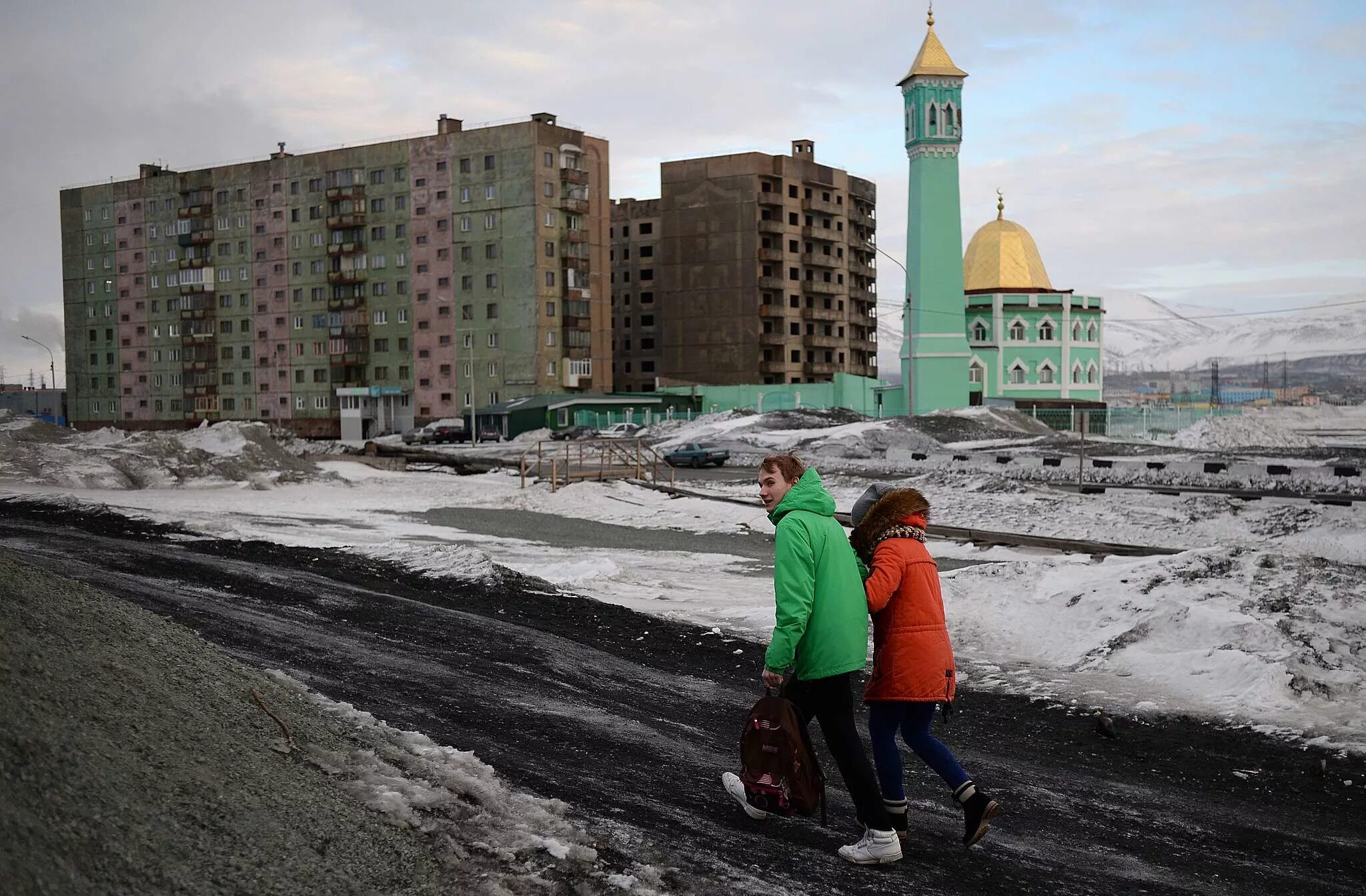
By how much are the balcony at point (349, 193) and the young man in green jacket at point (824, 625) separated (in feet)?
306

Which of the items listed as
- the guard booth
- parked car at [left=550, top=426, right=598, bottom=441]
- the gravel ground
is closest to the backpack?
the gravel ground

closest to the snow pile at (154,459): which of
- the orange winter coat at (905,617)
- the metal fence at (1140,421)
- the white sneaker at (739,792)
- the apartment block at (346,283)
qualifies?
the white sneaker at (739,792)

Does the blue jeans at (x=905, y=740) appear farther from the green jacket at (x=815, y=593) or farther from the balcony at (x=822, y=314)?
the balcony at (x=822, y=314)

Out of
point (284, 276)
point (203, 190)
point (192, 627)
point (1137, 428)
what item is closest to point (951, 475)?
point (192, 627)

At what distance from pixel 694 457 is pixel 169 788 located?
42304 millimetres

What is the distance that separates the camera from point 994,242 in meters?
93.0

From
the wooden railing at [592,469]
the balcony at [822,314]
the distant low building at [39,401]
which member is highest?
the balcony at [822,314]

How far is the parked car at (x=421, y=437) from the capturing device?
73.2 m

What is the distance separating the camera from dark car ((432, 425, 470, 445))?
238 feet

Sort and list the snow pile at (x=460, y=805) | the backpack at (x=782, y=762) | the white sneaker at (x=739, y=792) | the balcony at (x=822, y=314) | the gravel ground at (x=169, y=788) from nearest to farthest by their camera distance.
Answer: the gravel ground at (x=169, y=788), the snow pile at (x=460, y=805), the backpack at (x=782, y=762), the white sneaker at (x=739, y=792), the balcony at (x=822, y=314)

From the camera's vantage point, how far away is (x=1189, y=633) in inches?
402

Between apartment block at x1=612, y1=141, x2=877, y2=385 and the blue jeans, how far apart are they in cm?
8809

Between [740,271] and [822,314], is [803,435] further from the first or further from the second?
[822,314]

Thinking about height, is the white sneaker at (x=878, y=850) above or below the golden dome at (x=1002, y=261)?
below
